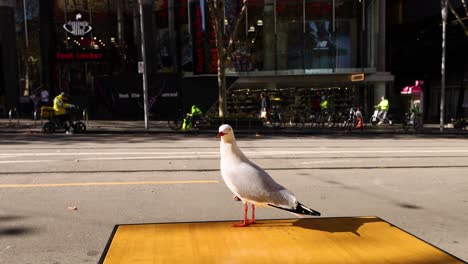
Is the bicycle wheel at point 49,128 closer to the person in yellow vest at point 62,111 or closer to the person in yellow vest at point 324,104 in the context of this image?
the person in yellow vest at point 62,111

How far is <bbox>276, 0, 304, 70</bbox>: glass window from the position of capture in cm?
2916

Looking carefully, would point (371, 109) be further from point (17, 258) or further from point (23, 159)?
point (17, 258)

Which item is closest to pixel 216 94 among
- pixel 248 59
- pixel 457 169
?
pixel 248 59

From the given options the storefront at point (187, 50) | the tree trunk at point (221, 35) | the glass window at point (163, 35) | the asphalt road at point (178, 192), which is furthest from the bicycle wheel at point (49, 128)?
the glass window at point (163, 35)

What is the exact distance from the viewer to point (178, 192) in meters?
6.86

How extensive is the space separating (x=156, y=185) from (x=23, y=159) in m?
4.57

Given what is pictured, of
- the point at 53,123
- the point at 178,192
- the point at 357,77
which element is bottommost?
the point at 178,192

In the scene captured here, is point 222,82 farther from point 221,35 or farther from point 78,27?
point 78,27

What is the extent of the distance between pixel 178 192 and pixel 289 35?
24422 mm

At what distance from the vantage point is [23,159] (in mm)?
10078

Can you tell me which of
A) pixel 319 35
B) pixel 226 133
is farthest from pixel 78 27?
pixel 226 133

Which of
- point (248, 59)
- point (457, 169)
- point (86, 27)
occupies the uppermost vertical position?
point (86, 27)

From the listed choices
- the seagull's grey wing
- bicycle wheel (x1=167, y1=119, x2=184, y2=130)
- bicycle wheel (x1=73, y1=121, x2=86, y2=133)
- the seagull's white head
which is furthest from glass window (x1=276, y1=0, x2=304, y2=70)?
the seagull's grey wing

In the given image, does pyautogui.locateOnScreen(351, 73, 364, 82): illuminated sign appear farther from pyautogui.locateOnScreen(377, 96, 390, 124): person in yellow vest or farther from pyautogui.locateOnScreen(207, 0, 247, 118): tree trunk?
pyautogui.locateOnScreen(207, 0, 247, 118): tree trunk
